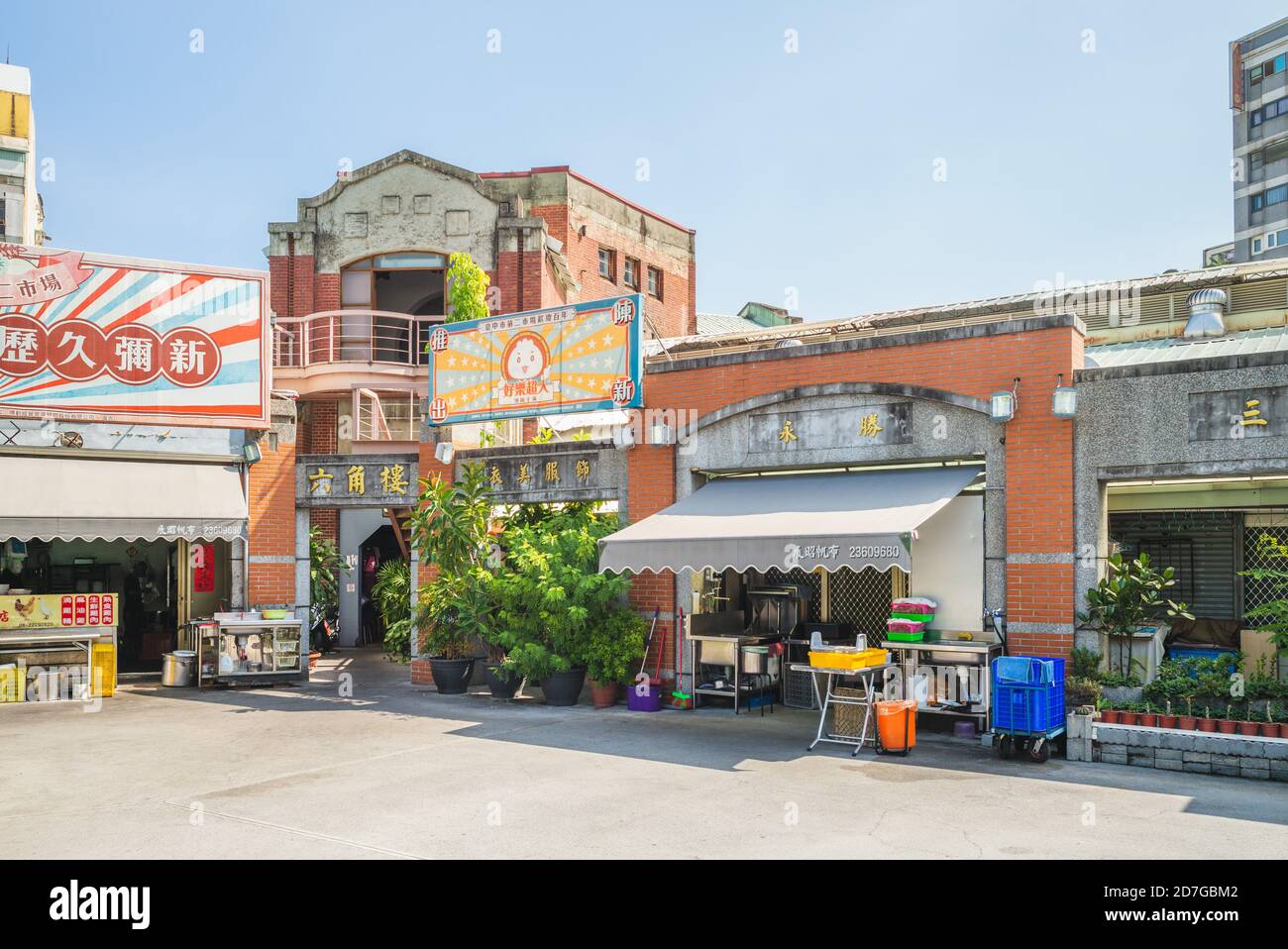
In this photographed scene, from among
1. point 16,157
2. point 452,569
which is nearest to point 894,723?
point 452,569

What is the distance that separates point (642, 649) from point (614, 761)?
403 centimetres

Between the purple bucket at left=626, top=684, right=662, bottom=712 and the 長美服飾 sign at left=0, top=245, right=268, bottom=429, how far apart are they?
26.3 ft

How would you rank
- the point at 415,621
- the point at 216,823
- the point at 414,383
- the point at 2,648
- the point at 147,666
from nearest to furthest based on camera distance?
1. the point at 216,823
2. the point at 2,648
3. the point at 415,621
4. the point at 147,666
5. the point at 414,383

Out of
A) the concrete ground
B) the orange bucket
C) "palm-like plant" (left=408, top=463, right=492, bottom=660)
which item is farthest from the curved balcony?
the orange bucket

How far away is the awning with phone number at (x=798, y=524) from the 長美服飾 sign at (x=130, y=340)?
8.18 metres

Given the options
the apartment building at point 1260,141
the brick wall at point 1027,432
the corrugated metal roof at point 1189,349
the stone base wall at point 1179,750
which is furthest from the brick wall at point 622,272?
the apartment building at point 1260,141

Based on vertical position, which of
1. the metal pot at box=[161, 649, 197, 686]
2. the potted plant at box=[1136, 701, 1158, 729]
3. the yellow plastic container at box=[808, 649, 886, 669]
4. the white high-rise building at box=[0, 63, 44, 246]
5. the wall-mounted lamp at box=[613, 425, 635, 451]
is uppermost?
the white high-rise building at box=[0, 63, 44, 246]

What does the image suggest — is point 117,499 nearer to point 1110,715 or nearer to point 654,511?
point 654,511

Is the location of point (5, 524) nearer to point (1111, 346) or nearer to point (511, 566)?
point (511, 566)

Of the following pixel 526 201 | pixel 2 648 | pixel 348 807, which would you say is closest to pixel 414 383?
pixel 526 201

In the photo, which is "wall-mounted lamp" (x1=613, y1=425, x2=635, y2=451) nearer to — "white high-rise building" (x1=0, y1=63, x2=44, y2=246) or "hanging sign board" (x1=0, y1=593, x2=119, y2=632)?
"hanging sign board" (x1=0, y1=593, x2=119, y2=632)

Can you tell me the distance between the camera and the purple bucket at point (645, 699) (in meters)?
14.9

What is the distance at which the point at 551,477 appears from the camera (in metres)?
17.0

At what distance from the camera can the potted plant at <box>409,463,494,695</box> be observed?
16.4 m
